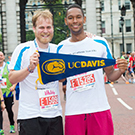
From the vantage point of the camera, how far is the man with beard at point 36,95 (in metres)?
3.72

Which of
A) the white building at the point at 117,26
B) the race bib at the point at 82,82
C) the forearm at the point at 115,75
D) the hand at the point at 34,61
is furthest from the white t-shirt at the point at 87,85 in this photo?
the white building at the point at 117,26

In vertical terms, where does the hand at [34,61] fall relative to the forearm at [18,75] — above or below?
above

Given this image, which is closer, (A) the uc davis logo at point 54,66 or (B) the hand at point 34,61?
(B) the hand at point 34,61

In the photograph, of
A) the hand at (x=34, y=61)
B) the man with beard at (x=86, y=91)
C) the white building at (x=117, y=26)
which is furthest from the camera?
the white building at (x=117, y=26)

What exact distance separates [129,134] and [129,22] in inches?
2061

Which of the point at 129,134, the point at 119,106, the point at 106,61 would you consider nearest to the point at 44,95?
the point at 106,61

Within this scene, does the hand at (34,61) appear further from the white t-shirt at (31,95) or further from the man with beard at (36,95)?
the white t-shirt at (31,95)

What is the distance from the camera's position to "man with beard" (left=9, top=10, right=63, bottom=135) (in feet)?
12.2

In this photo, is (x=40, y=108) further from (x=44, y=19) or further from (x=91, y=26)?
(x=91, y=26)

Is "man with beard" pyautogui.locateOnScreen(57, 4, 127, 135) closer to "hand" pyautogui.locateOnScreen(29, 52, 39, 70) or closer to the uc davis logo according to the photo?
the uc davis logo

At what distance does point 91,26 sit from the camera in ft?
95.9

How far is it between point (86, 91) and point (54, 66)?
44cm

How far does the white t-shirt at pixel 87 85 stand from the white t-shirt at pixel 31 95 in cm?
16

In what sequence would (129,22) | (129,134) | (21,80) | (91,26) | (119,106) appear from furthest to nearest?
(129,22) < (91,26) < (119,106) < (129,134) < (21,80)
